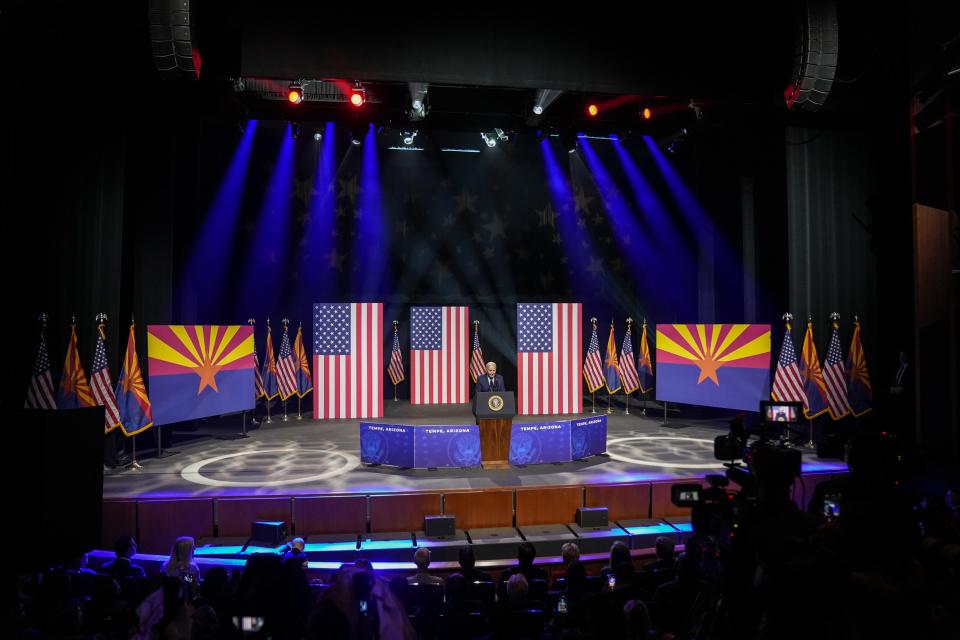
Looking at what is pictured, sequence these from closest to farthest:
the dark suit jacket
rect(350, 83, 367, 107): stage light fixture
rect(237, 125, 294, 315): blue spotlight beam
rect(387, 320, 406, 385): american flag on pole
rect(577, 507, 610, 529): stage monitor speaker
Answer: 1. rect(577, 507, 610, 529): stage monitor speaker
2. the dark suit jacket
3. rect(350, 83, 367, 107): stage light fixture
4. rect(237, 125, 294, 315): blue spotlight beam
5. rect(387, 320, 406, 385): american flag on pole

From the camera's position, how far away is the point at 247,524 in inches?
276

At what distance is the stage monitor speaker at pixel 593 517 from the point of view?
7.12m

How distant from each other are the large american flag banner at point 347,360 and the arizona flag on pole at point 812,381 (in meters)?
8.00

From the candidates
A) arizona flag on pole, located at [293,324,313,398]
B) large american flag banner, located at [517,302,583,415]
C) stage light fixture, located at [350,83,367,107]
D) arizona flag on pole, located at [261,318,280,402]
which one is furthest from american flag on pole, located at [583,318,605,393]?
stage light fixture, located at [350,83,367,107]

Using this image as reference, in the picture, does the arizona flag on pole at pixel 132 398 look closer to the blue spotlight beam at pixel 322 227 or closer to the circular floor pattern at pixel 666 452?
the blue spotlight beam at pixel 322 227

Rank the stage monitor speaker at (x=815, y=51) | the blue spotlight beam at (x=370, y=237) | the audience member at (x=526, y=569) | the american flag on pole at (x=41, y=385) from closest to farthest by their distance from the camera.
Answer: the audience member at (x=526, y=569) → the stage monitor speaker at (x=815, y=51) → the american flag on pole at (x=41, y=385) → the blue spotlight beam at (x=370, y=237)

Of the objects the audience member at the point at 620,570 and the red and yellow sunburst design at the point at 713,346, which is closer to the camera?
the audience member at the point at 620,570

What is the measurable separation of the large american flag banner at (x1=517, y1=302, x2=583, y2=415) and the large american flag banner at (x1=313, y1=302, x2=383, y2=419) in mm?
3047

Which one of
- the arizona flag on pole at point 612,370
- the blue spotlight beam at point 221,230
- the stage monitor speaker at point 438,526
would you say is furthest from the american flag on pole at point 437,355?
the stage monitor speaker at point 438,526

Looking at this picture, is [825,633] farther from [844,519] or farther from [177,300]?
[177,300]

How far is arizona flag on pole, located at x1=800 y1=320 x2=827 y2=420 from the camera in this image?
33.6ft

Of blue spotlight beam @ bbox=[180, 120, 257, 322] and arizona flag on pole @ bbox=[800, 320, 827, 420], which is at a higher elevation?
blue spotlight beam @ bbox=[180, 120, 257, 322]

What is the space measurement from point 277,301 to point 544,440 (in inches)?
343

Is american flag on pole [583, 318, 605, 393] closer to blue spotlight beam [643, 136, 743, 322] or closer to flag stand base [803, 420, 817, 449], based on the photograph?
blue spotlight beam [643, 136, 743, 322]
